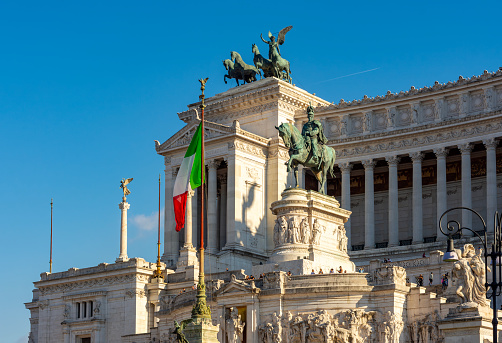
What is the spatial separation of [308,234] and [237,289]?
8.75 meters

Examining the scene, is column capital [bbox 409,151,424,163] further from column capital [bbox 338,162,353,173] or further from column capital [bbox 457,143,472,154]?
column capital [bbox 338,162,353,173]

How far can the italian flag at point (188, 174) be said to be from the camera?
5481 cm

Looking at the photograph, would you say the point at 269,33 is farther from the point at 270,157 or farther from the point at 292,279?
the point at 292,279

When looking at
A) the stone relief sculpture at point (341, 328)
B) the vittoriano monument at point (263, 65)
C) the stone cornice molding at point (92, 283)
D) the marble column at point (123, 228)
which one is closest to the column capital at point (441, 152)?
the vittoriano monument at point (263, 65)

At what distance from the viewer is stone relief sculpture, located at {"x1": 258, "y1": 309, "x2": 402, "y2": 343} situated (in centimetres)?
5684

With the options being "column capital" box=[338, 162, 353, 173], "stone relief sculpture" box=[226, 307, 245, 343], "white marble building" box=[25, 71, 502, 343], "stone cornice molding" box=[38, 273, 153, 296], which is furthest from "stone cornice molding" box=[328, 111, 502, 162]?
"stone relief sculpture" box=[226, 307, 245, 343]

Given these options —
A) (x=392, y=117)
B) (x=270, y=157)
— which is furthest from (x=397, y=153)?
(x=270, y=157)

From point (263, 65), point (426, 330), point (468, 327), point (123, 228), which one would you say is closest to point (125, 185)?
point (123, 228)

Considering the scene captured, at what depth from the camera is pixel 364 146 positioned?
90.4m

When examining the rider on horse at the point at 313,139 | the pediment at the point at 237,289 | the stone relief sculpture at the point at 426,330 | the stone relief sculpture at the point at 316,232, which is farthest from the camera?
the rider on horse at the point at 313,139

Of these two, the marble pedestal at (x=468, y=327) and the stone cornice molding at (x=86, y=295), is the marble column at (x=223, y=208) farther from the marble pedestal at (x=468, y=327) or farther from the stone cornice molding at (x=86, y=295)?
the marble pedestal at (x=468, y=327)

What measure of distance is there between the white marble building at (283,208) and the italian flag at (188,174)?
565cm

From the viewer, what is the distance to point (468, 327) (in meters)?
36.7

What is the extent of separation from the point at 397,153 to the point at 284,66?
13.5 metres
